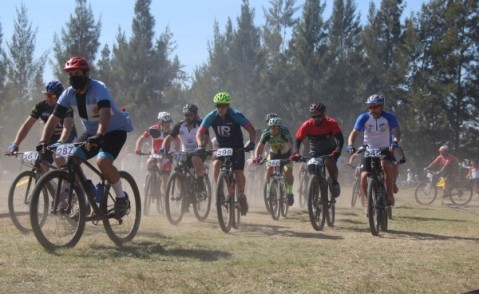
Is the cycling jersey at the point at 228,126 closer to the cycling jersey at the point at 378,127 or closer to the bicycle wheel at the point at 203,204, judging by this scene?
the bicycle wheel at the point at 203,204

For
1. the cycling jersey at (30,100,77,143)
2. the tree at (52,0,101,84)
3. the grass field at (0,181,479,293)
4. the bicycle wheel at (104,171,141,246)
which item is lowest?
the grass field at (0,181,479,293)

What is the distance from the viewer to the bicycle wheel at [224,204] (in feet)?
28.9

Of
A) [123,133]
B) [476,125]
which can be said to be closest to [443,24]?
[476,125]

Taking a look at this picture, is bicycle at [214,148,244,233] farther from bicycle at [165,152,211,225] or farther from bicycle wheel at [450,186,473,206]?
bicycle wheel at [450,186,473,206]

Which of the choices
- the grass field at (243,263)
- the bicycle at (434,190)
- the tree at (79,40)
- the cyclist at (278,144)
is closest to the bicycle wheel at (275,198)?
the cyclist at (278,144)

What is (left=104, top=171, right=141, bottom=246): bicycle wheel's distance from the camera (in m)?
6.83

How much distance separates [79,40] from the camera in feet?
134

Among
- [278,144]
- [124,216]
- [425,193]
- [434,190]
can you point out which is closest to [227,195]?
[124,216]

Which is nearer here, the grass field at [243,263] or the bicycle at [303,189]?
the grass field at [243,263]

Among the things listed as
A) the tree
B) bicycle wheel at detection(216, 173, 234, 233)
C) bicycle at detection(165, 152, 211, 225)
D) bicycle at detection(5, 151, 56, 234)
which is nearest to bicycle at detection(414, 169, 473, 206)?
bicycle at detection(165, 152, 211, 225)

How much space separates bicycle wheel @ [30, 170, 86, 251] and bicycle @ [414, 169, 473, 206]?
1546cm

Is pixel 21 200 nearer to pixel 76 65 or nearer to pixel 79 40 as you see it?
pixel 76 65

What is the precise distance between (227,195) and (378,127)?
126 inches

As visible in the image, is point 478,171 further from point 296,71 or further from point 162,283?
point 296,71
